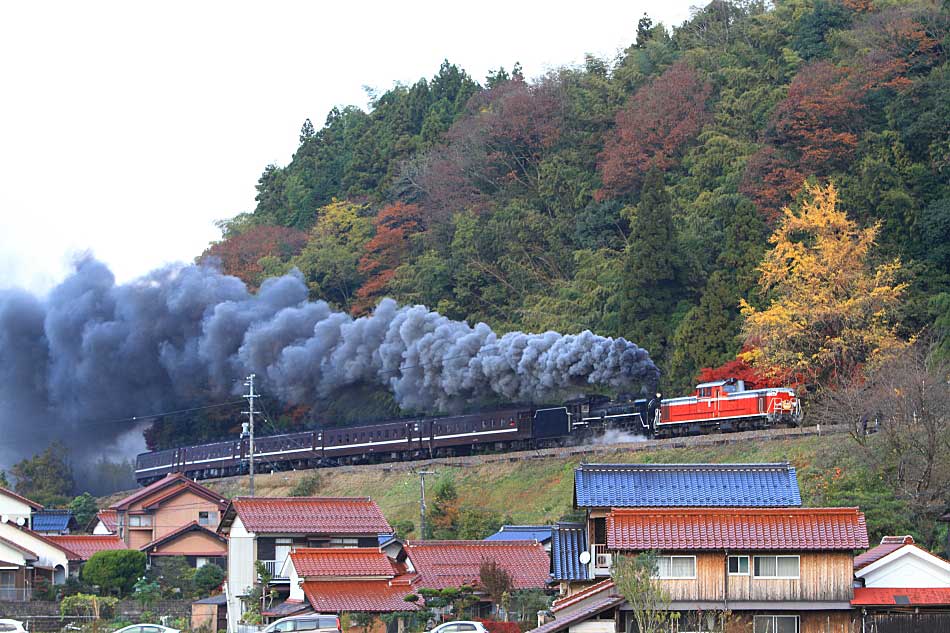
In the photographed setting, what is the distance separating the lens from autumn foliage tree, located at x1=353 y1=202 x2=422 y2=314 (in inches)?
2997

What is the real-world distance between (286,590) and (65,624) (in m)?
5.06

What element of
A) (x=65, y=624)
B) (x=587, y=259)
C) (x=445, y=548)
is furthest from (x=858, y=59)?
(x=65, y=624)

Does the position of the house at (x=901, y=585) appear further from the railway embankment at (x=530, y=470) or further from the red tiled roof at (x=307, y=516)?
the red tiled roof at (x=307, y=516)

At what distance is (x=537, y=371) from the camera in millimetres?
56531

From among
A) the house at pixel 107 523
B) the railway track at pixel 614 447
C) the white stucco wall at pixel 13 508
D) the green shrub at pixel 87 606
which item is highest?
the railway track at pixel 614 447

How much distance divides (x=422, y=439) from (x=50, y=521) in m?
14.2

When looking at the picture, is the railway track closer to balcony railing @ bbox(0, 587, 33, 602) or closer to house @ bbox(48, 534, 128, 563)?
house @ bbox(48, 534, 128, 563)

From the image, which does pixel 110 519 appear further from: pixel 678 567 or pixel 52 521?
pixel 678 567

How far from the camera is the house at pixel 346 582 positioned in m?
32.0

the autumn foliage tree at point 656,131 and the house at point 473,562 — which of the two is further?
the autumn foliage tree at point 656,131

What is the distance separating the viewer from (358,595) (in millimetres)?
32531

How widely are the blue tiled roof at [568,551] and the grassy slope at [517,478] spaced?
38.6 ft

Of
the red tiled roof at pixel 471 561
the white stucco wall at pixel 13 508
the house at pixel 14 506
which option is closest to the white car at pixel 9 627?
the red tiled roof at pixel 471 561

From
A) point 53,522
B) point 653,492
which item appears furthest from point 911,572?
point 53,522
